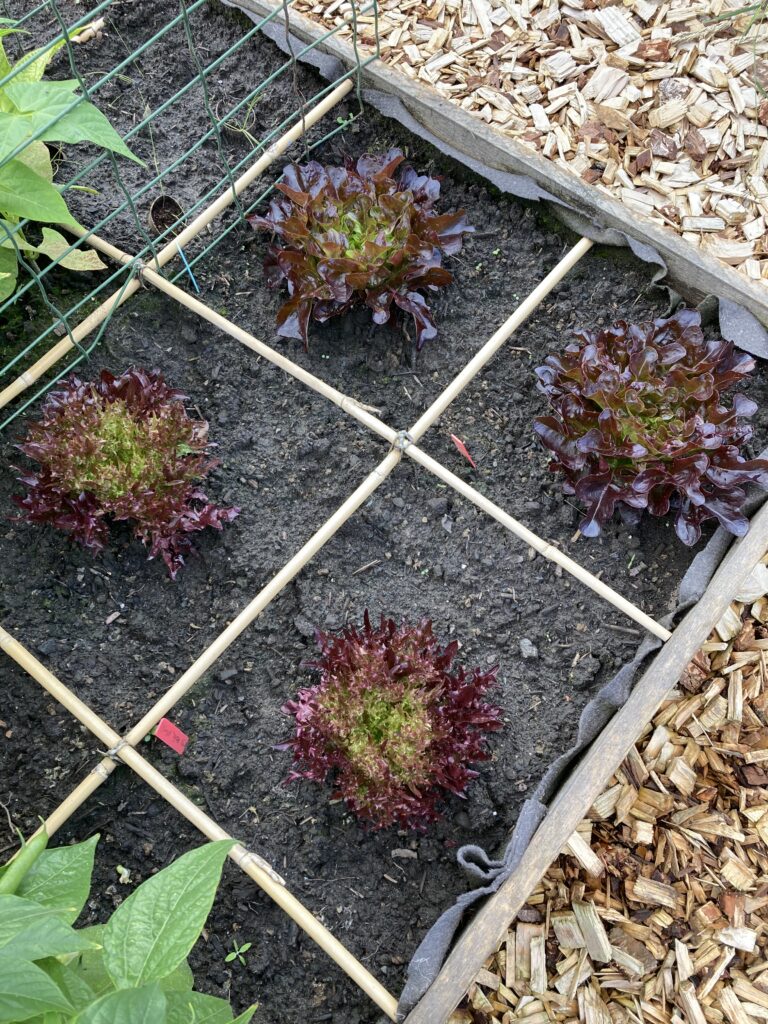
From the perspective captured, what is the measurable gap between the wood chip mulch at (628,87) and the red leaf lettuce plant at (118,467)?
5.31ft

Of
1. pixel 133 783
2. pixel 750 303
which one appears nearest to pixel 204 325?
pixel 133 783

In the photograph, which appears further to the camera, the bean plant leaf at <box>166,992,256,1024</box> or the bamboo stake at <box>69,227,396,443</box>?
the bamboo stake at <box>69,227,396,443</box>

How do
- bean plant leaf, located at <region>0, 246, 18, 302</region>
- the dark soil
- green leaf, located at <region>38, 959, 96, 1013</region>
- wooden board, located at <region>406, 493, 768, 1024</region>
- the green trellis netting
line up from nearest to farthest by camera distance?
green leaf, located at <region>38, 959, 96, 1013</region> < wooden board, located at <region>406, 493, 768, 1024</region> < the dark soil < bean plant leaf, located at <region>0, 246, 18, 302</region> < the green trellis netting

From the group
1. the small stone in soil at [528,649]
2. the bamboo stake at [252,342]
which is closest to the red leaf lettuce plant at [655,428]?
the small stone in soil at [528,649]

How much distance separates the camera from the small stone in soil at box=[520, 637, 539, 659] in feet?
7.58

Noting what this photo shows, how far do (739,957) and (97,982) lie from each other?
160cm

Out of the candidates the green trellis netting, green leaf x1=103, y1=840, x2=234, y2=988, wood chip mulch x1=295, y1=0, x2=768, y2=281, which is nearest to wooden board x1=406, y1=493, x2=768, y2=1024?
green leaf x1=103, y1=840, x2=234, y2=988

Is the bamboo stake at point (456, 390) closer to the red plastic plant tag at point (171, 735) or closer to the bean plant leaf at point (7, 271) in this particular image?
the bean plant leaf at point (7, 271)

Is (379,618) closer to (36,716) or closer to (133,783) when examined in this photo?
(133,783)

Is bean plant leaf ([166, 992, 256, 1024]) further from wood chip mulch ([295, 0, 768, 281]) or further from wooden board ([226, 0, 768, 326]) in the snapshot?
wood chip mulch ([295, 0, 768, 281])

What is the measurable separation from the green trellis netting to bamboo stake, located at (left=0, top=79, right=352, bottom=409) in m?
0.03

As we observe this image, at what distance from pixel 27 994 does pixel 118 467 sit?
140 centimetres

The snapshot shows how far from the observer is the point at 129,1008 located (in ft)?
3.39

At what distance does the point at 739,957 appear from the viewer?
226 cm
